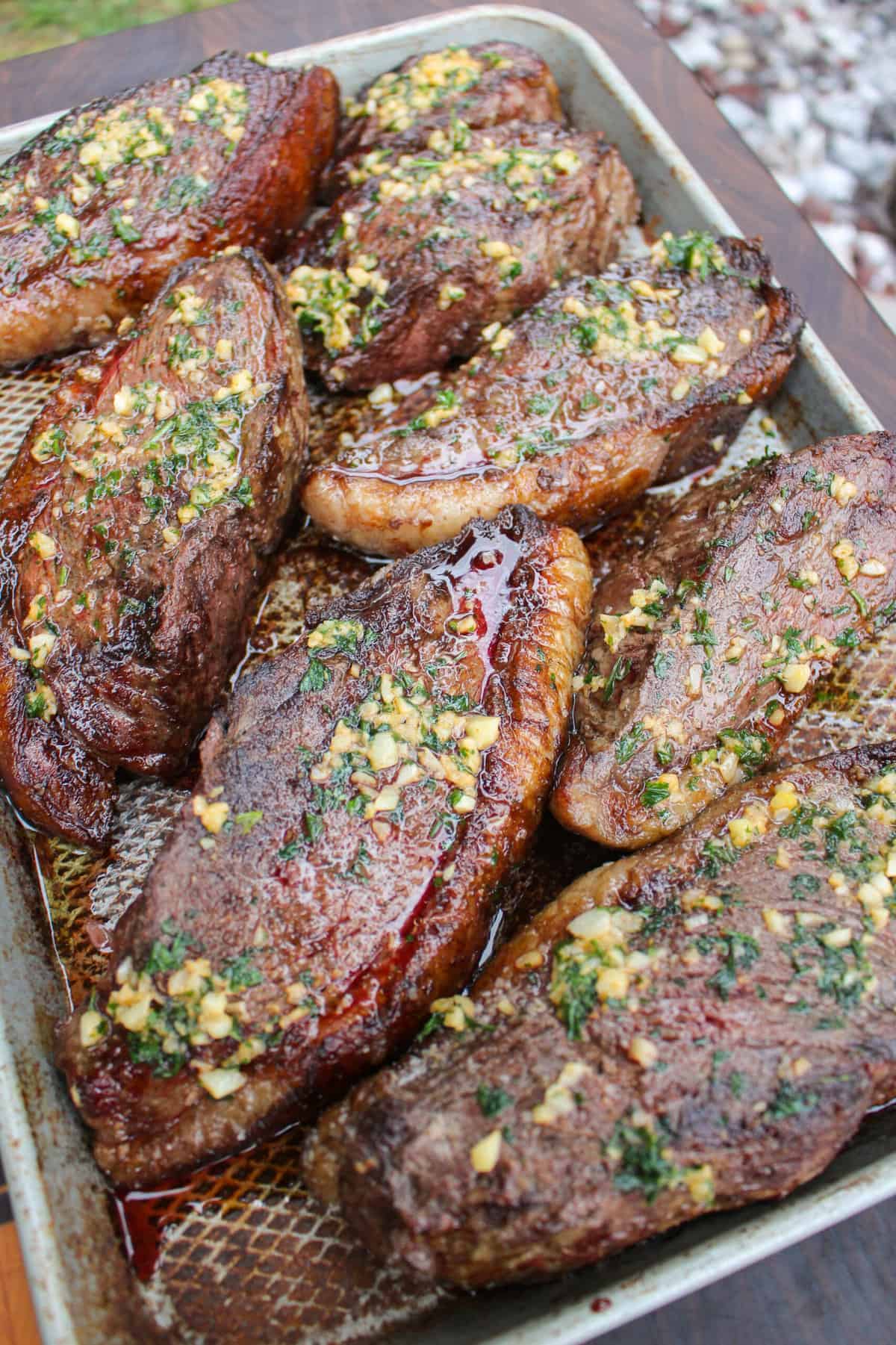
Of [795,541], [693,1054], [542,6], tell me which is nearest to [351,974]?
[693,1054]

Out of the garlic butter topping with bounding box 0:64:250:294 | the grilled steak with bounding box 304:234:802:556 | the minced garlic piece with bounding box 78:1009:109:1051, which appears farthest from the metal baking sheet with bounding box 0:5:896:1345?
the garlic butter topping with bounding box 0:64:250:294

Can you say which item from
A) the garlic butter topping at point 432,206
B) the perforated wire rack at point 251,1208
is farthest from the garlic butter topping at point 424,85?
the perforated wire rack at point 251,1208

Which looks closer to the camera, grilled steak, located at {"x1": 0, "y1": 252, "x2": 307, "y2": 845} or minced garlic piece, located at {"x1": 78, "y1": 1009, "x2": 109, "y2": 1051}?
minced garlic piece, located at {"x1": 78, "y1": 1009, "x2": 109, "y2": 1051}

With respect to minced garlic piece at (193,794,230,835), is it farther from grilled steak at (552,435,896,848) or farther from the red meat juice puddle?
grilled steak at (552,435,896,848)

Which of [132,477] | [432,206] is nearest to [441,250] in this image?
[432,206]

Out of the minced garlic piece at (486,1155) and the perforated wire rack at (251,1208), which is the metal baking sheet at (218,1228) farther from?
the minced garlic piece at (486,1155)
